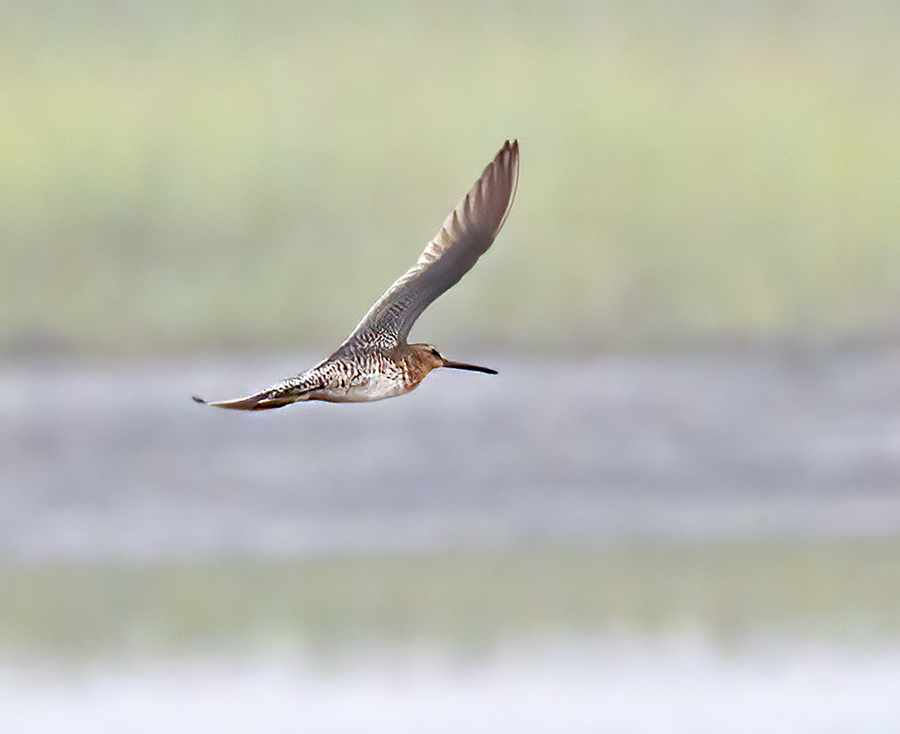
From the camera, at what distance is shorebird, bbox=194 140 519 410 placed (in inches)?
237

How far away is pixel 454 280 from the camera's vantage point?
6.24 meters

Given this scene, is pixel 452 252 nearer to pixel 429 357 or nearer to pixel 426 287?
pixel 426 287

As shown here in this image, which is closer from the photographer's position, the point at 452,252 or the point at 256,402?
the point at 256,402

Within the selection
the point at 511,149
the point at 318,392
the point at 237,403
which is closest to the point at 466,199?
the point at 511,149

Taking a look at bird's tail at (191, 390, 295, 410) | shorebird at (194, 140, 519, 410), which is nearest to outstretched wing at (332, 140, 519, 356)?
shorebird at (194, 140, 519, 410)

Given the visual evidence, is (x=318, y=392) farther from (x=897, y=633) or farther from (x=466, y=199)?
(x=897, y=633)

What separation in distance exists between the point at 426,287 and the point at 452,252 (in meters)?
0.18

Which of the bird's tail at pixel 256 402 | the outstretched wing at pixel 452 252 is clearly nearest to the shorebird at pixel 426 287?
the outstretched wing at pixel 452 252

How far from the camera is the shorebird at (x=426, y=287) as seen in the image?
6016 mm

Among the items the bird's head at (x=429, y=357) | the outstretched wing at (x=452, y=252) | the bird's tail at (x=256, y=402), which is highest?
the outstretched wing at (x=452, y=252)

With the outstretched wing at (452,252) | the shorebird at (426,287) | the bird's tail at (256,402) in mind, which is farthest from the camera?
the outstretched wing at (452,252)

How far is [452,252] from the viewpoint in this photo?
20.6 feet

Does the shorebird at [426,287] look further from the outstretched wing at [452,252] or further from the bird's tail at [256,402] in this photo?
the bird's tail at [256,402]

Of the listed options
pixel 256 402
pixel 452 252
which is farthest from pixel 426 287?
pixel 256 402
